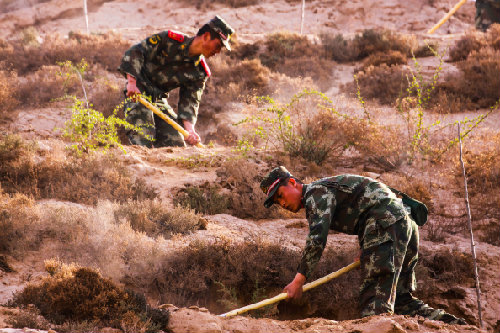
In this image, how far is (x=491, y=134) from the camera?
24.5 feet

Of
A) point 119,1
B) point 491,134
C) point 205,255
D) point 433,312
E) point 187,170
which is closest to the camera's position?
point 433,312

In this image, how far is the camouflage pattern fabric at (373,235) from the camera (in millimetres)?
3729

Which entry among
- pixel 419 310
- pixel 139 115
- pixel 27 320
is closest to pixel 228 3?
pixel 139 115

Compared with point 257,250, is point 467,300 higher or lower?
lower

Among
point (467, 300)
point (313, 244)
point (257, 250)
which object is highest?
point (313, 244)

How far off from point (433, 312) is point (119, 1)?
19715 mm

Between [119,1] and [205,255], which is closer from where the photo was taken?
[205,255]

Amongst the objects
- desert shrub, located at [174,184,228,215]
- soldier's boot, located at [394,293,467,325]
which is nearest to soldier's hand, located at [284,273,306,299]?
soldier's boot, located at [394,293,467,325]

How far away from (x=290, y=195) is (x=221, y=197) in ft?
6.68

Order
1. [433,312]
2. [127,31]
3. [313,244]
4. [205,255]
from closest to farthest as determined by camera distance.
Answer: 1. [313,244]
2. [433,312]
3. [205,255]
4. [127,31]

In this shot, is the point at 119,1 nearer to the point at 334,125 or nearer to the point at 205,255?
the point at 334,125

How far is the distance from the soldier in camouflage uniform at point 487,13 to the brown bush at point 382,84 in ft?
15.2

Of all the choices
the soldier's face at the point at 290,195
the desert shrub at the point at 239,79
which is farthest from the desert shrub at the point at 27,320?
the desert shrub at the point at 239,79

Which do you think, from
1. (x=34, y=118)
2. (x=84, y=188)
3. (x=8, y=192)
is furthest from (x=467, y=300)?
(x=34, y=118)
